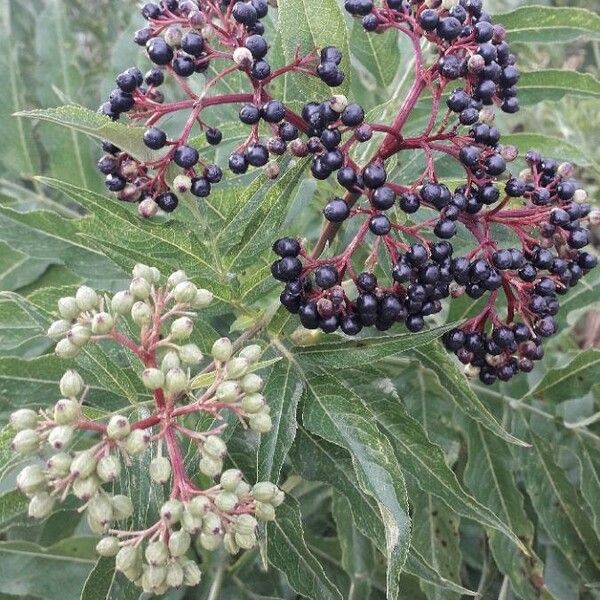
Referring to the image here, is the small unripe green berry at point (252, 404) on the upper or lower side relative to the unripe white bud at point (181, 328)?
lower

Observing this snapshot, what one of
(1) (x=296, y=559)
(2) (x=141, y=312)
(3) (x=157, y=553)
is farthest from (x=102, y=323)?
(1) (x=296, y=559)

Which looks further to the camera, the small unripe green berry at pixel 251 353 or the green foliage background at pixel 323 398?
the green foliage background at pixel 323 398

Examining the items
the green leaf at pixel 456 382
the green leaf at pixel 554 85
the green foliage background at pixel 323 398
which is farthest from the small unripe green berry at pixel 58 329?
the green leaf at pixel 554 85

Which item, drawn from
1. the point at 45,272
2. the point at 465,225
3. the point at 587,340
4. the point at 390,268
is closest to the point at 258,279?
the point at 390,268

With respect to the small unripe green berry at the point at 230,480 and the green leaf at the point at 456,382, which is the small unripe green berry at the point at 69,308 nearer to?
the small unripe green berry at the point at 230,480

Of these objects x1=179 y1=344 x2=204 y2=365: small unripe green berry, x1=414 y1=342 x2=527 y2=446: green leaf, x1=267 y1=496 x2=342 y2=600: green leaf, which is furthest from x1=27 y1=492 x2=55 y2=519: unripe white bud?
x1=414 y1=342 x2=527 y2=446: green leaf

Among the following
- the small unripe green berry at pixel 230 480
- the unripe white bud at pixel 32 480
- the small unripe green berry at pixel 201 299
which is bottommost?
the unripe white bud at pixel 32 480

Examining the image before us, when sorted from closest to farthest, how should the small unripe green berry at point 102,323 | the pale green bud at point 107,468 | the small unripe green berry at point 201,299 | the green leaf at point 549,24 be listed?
the pale green bud at point 107,468
the small unripe green berry at point 102,323
the small unripe green berry at point 201,299
the green leaf at point 549,24

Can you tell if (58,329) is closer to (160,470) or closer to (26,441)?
(26,441)

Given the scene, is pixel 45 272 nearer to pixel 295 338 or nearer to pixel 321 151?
pixel 295 338
